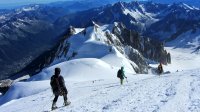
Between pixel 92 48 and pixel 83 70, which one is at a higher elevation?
pixel 92 48

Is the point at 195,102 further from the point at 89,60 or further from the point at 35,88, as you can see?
the point at 89,60

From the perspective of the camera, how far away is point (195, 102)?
25.7m

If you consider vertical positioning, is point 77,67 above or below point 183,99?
above

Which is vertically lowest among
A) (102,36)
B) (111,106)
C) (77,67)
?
(111,106)

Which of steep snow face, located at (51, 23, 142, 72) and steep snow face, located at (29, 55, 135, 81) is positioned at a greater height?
steep snow face, located at (51, 23, 142, 72)

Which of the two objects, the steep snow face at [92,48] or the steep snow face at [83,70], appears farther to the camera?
the steep snow face at [92,48]

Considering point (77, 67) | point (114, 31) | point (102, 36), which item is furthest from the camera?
point (114, 31)

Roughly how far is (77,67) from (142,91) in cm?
5590

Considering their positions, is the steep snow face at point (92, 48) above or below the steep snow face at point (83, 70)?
above

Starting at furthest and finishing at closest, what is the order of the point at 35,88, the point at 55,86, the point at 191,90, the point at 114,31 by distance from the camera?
the point at 114,31 → the point at 35,88 → the point at 191,90 → the point at 55,86

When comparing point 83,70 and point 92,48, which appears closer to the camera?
point 83,70

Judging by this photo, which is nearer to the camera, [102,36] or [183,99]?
[183,99]

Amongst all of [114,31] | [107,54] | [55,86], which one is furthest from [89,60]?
[114,31]

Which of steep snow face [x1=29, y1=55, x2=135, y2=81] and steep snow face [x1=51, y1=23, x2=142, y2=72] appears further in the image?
steep snow face [x1=51, y1=23, x2=142, y2=72]
